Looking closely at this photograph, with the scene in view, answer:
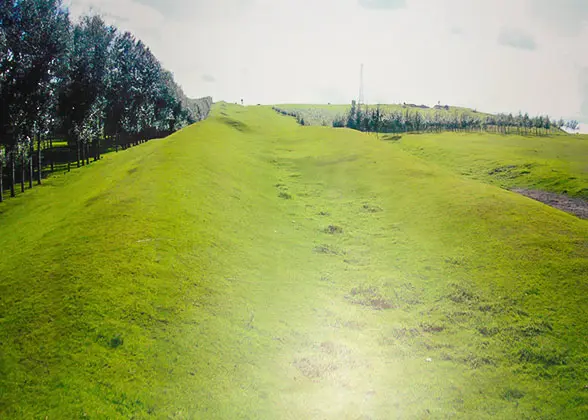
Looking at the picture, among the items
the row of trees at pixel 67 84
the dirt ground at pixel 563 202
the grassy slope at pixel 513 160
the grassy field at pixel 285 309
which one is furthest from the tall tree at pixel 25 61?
the grassy slope at pixel 513 160

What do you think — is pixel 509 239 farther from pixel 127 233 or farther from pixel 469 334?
pixel 127 233

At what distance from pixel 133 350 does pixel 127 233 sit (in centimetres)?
1208

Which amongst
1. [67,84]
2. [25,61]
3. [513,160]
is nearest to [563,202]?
[513,160]

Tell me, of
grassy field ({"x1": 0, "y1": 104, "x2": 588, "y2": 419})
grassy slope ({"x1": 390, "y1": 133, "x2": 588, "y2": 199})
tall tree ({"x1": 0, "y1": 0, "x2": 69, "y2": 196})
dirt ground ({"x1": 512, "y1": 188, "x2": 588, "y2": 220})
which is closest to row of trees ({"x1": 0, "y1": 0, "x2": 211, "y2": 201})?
tall tree ({"x1": 0, "y1": 0, "x2": 69, "y2": 196})

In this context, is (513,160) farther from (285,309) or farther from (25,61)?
(25,61)

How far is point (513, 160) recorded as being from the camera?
3467 inches

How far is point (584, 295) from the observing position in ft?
76.2

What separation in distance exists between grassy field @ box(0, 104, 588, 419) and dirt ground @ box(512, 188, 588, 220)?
1986 centimetres

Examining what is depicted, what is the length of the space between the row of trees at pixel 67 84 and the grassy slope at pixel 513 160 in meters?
78.6

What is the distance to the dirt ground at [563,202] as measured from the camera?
54406mm

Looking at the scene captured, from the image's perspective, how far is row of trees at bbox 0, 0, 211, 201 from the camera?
47.7 m

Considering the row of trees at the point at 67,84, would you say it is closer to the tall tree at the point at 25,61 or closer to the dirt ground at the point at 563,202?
the tall tree at the point at 25,61

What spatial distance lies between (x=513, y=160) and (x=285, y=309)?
8497cm

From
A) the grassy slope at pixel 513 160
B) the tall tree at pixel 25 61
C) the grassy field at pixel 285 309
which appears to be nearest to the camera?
the grassy field at pixel 285 309
